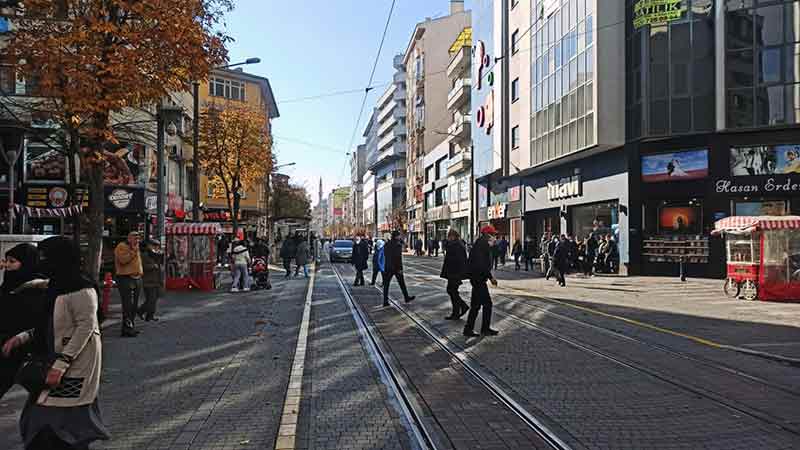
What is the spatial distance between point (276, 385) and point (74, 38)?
25.4 ft

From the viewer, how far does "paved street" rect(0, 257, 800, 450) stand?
5910 mm

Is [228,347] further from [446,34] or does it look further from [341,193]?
[341,193]

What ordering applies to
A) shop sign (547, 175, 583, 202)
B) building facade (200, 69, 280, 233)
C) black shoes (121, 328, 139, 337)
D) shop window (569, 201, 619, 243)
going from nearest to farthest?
black shoes (121, 328, 139, 337) < shop window (569, 201, 619, 243) < shop sign (547, 175, 583, 202) < building facade (200, 69, 280, 233)

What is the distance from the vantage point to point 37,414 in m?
4.15

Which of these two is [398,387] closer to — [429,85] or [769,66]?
[769,66]

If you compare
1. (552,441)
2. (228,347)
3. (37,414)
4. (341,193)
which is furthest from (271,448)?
(341,193)

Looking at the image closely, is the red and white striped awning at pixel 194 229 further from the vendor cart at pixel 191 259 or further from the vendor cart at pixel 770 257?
the vendor cart at pixel 770 257

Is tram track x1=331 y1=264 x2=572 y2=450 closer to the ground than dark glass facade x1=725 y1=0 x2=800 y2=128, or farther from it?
closer to the ground

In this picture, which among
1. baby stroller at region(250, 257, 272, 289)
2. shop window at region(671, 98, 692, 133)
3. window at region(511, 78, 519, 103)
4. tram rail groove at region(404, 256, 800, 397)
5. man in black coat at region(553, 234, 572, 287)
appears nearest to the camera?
tram rail groove at region(404, 256, 800, 397)

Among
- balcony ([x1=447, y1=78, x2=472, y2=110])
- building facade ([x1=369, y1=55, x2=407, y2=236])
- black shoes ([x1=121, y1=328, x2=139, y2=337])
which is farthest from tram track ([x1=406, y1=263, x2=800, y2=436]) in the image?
building facade ([x1=369, y1=55, x2=407, y2=236])

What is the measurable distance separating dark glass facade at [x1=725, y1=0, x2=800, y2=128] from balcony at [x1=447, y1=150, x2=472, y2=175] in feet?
101

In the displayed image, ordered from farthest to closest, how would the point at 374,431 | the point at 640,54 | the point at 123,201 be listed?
the point at 123,201 → the point at 640,54 → the point at 374,431

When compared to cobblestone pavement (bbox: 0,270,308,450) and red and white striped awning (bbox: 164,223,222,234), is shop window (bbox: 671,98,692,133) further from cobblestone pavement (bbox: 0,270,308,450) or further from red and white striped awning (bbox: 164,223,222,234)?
cobblestone pavement (bbox: 0,270,308,450)

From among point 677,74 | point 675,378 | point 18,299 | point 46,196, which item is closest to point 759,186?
point 677,74
